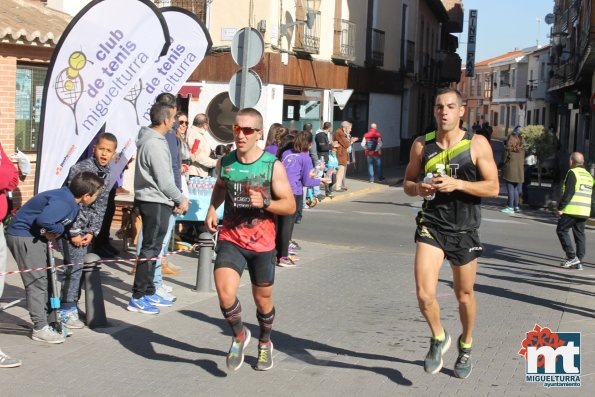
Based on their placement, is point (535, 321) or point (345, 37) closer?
point (535, 321)

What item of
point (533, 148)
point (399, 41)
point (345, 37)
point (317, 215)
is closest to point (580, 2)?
point (399, 41)

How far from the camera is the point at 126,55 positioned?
1073cm

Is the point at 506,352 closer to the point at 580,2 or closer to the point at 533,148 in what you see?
the point at 533,148

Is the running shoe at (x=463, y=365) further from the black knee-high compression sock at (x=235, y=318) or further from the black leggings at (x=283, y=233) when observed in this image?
the black leggings at (x=283, y=233)

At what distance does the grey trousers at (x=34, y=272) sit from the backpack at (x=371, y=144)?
2009 centimetres

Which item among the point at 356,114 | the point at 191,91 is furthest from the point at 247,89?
the point at 356,114

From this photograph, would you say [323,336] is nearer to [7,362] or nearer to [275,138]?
[7,362]

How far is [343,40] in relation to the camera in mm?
29031

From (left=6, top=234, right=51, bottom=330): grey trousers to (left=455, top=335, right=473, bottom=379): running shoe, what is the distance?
3185mm

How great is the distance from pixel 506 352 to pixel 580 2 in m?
31.8

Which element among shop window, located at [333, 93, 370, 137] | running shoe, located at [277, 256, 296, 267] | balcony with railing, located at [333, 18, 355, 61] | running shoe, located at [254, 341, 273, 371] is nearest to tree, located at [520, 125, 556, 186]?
balcony with railing, located at [333, 18, 355, 61]

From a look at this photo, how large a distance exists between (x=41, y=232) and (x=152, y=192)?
165cm

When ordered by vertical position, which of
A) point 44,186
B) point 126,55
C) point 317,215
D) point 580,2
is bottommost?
→ point 317,215

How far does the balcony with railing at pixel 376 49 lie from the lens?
107 ft
